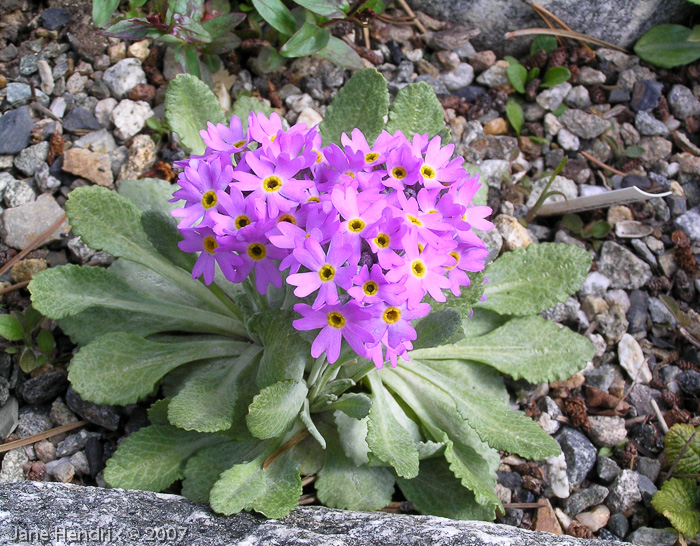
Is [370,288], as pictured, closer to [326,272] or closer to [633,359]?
[326,272]

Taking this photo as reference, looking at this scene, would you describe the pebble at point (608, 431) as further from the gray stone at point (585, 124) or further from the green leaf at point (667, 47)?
the green leaf at point (667, 47)

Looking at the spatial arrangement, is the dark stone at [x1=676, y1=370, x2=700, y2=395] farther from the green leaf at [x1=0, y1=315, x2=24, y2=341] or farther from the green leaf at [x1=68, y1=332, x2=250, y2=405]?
the green leaf at [x1=0, y1=315, x2=24, y2=341]

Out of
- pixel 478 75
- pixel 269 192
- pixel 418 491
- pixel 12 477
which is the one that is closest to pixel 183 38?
pixel 269 192

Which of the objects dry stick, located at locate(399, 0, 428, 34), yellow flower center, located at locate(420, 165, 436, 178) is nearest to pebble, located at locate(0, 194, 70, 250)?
yellow flower center, located at locate(420, 165, 436, 178)

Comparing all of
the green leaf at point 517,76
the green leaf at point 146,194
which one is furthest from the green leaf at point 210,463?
the green leaf at point 517,76

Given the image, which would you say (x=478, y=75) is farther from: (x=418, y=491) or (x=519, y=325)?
(x=418, y=491)
